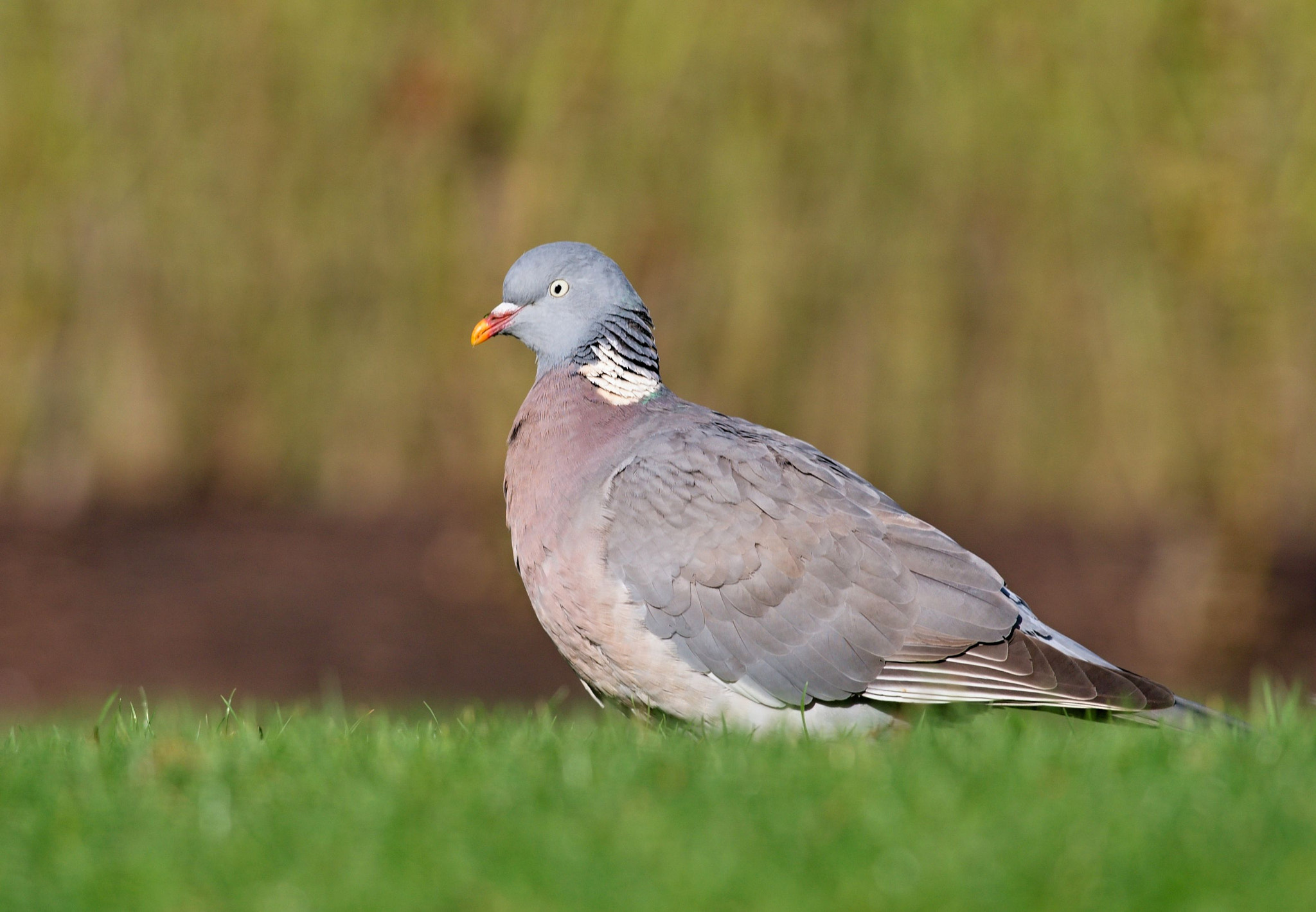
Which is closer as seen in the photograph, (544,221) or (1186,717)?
(1186,717)

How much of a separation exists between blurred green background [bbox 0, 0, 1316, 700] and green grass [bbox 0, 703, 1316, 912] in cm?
498

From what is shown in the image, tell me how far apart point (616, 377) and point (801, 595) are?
41.7 inches

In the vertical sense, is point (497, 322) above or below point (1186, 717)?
above

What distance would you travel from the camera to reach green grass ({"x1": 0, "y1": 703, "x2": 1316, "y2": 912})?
286cm

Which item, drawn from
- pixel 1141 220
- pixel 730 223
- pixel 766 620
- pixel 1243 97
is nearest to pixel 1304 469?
pixel 1141 220

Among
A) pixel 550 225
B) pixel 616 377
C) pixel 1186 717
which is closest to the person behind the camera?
pixel 1186 717

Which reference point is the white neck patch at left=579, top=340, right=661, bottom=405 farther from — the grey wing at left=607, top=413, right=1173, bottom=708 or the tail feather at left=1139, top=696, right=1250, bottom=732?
the tail feather at left=1139, top=696, right=1250, bottom=732

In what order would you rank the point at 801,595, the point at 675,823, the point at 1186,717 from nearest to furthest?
the point at 675,823 < the point at 1186,717 < the point at 801,595

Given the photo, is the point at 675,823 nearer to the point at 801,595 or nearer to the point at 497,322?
the point at 801,595

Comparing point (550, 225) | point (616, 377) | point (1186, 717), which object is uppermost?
point (550, 225)

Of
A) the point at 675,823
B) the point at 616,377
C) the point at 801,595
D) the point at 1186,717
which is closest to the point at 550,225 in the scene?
the point at 616,377

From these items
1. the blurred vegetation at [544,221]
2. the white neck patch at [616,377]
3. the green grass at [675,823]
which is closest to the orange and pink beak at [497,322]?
the white neck patch at [616,377]

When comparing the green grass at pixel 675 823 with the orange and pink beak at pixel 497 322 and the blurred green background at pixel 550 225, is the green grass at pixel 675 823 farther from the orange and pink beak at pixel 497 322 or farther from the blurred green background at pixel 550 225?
the blurred green background at pixel 550 225

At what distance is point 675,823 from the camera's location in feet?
10.3
